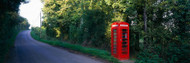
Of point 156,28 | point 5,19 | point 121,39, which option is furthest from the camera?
point 5,19

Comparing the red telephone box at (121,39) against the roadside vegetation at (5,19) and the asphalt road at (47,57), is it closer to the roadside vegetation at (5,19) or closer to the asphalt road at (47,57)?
the asphalt road at (47,57)

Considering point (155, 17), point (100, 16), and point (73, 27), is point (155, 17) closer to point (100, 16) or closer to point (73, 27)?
point (100, 16)

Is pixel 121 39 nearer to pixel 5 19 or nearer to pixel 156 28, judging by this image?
pixel 156 28

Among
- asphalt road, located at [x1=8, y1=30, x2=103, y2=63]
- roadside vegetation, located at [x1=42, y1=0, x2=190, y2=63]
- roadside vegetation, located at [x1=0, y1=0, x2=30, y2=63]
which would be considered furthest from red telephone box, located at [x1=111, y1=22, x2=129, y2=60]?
roadside vegetation, located at [x1=0, y1=0, x2=30, y2=63]

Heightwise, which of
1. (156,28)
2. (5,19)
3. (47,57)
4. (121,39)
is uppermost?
(5,19)

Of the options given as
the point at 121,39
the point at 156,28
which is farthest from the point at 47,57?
the point at 156,28

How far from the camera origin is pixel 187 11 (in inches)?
324

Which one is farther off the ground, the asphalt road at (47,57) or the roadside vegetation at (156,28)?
the roadside vegetation at (156,28)

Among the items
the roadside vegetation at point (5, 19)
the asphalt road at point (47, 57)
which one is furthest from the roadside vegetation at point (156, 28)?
the roadside vegetation at point (5, 19)

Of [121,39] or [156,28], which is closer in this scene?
[156,28]

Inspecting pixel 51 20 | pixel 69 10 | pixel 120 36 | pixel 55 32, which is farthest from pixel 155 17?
pixel 55 32

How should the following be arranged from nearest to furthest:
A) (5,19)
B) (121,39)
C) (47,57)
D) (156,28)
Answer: (156,28) → (121,39) → (47,57) → (5,19)

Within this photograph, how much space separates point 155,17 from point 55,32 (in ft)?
87.7

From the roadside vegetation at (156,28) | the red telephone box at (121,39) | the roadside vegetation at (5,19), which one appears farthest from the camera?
the roadside vegetation at (5,19)
